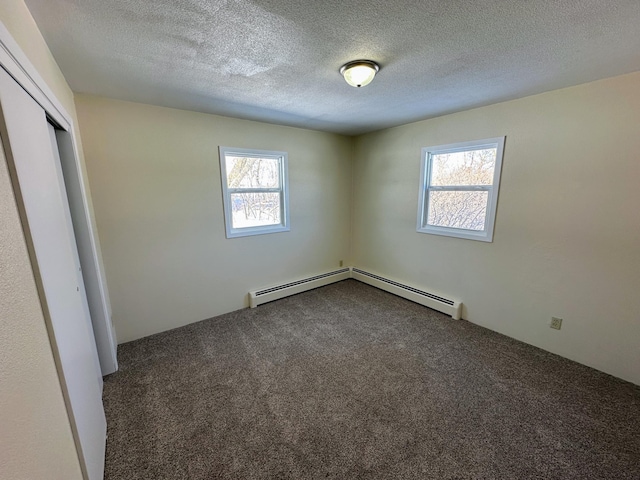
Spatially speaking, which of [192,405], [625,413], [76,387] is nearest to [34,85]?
[76,387]

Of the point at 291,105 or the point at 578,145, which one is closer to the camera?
the point at 578,145

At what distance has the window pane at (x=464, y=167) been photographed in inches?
110

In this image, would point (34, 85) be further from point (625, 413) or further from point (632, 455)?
point (625, 413)

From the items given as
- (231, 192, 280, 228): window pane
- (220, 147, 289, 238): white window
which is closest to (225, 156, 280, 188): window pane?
(220, 147, 289, 238): white window

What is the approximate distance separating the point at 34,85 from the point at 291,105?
189 cm

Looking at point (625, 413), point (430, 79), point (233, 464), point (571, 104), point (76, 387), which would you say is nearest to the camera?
point (76, 387)

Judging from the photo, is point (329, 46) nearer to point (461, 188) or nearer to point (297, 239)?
point (461, 188)

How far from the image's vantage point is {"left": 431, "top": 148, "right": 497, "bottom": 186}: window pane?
2805mm

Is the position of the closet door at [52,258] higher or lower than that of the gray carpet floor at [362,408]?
higher

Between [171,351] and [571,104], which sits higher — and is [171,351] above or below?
below

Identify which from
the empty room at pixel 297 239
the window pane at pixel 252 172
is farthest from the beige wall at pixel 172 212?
the window pane at pixel 252 172

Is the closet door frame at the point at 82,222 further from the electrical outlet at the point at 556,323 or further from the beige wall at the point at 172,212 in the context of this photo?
the electrical outlet at the point at 556,323

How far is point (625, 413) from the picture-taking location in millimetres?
1792

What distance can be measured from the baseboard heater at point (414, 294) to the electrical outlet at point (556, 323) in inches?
32.7
